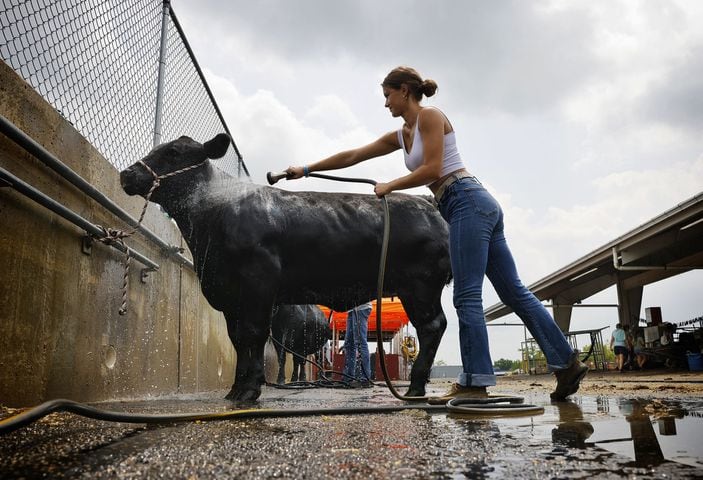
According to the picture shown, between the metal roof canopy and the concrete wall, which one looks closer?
the concrete wall

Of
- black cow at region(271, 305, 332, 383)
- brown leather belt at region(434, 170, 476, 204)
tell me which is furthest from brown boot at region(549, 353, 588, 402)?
black cow at region(271, 305, 332, 383)

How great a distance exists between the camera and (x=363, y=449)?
168 cm

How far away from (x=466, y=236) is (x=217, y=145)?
247 cm

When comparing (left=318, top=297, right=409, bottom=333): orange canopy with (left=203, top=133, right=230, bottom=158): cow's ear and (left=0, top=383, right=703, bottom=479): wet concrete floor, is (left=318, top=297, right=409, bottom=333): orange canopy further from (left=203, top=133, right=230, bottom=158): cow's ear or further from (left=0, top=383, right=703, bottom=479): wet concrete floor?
(left=0, top=383, right=703, bottom=479): wet concrete floor

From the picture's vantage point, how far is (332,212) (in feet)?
15.8

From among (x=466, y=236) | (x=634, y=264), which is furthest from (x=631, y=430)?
(x=634, y=264)

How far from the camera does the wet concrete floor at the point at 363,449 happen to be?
1350 mm

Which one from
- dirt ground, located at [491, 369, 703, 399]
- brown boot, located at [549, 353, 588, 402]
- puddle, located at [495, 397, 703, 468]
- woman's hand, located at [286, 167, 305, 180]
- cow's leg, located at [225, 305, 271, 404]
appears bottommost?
dirt ground, located at [491, 369, 703, 399]

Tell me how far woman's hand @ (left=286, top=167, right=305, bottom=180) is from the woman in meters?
0.82

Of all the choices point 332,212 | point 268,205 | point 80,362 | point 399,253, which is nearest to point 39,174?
point 80,362

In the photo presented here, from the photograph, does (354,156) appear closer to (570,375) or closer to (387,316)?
(570,375)

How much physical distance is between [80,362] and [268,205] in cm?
181

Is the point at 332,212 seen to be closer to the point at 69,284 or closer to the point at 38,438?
the point at 69,284

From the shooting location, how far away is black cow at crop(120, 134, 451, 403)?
4.43 m
